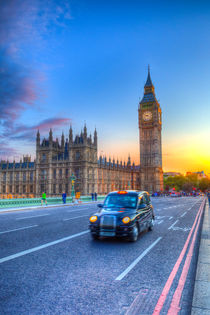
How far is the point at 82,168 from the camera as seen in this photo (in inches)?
2849

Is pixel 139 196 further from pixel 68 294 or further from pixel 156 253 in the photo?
pixel 68 294

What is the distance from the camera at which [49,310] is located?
3770 mm

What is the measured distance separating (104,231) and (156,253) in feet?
6.30

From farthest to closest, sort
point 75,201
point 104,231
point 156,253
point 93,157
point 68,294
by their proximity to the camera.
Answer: point 93,157
point 75,201
point 104,231
point 156,253
point 68,294

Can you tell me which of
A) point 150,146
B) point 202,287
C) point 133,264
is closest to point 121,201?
point 133,264

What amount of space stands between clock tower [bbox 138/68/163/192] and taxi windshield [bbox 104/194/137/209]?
319ft

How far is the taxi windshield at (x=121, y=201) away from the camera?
9266mm

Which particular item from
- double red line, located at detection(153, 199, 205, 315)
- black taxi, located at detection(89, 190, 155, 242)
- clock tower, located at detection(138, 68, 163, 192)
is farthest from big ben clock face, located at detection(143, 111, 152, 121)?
double red line, located at detection(153, 199, 205, 315)

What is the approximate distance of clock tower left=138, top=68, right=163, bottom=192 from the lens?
10625 cm

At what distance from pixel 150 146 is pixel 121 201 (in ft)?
336

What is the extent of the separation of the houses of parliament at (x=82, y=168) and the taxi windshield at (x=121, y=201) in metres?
60.3

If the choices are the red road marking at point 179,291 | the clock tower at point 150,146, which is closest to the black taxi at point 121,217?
the red road marking at point 179,291

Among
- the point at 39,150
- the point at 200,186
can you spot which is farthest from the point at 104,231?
the point at 200,186

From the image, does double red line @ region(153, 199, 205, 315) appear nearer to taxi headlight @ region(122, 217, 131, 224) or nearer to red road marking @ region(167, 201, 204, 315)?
red road marking @ region(167, 201, 204, 315)
